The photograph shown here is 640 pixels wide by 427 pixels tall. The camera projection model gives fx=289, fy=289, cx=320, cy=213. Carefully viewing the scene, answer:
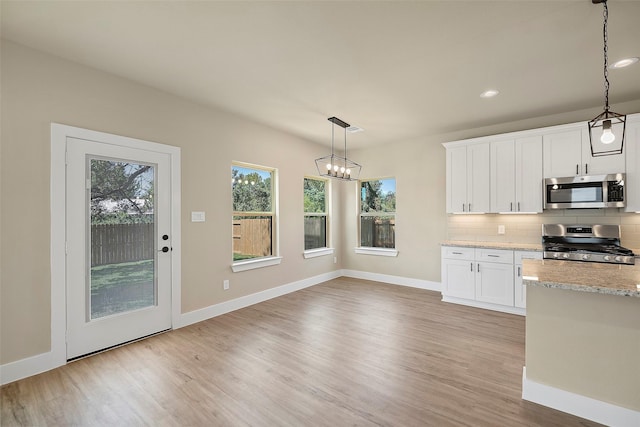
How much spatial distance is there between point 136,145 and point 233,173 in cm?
136

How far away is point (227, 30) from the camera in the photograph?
2.26 meters

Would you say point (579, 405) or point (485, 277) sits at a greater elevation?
point (485, 277)

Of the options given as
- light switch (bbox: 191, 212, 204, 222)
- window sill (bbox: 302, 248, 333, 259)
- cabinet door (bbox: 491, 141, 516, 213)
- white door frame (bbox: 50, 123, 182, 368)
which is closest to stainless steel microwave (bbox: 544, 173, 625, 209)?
cabinet door (bbox: 491, 141, 516, 213)

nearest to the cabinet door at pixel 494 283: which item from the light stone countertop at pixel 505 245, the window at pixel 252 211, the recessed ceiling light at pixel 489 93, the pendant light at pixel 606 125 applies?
the light stone countertop at pixel 505 245

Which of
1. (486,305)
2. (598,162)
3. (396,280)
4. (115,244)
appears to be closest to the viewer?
(115,244)

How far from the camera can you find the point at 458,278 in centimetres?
442

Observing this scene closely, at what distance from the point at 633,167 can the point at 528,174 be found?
102cm

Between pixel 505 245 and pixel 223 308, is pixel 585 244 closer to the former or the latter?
pixel 505 245

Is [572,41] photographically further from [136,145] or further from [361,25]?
[136,145]

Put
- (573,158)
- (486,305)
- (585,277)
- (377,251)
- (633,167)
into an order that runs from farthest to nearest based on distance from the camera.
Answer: (377,251)
(486,305)
(573,158)
(633,167)
(585,277)

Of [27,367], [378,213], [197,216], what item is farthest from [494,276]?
[27,367]

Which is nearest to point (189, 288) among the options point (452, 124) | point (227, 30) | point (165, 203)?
point (165, 203)

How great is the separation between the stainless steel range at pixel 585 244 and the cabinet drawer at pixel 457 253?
88 centimetres

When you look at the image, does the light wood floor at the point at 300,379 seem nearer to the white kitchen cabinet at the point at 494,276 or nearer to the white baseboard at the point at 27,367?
the white baseboard at the point at 27,367
